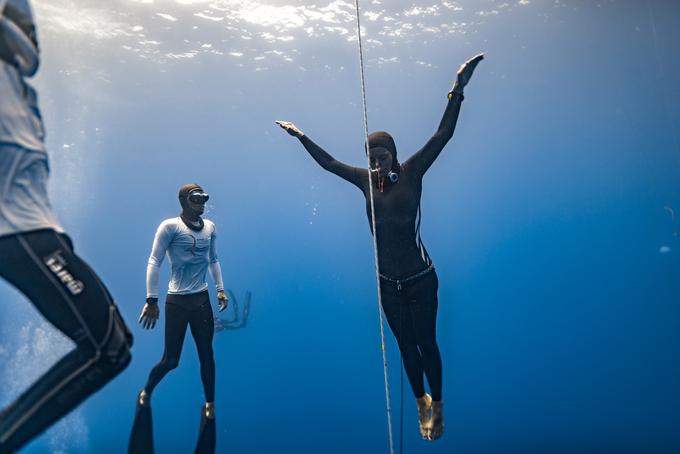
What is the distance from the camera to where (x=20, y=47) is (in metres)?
1.70

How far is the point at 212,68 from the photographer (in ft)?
59.8

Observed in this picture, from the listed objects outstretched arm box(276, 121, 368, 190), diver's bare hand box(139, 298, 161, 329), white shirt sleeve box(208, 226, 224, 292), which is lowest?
diver's bare hand box(139, 298, 161, 329)

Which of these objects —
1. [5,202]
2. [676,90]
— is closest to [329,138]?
[676,90]

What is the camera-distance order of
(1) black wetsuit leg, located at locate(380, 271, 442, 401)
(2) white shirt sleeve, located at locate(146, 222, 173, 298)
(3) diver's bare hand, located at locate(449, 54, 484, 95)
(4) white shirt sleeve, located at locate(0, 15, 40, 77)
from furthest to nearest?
(2) white shirt sleeve, located at locate(146, 222, 173, 298)
(1) black wetsuit leg, located at locate(380, 271, 442, 401)
(3) diver's bare hand, located at locate(449, 54, 484, 95)
(4) white shirt sleeve, located at locate(0, 15, 40, 77)

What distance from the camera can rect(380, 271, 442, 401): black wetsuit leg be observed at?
3916 millimetres

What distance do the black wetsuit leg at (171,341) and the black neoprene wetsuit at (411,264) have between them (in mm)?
2486

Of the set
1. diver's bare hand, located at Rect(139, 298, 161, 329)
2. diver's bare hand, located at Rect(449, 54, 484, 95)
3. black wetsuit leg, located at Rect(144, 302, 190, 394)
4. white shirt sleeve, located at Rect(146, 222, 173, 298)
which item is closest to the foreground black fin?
black wetsuit leg, located at Rect(144, 302, 190, 394)

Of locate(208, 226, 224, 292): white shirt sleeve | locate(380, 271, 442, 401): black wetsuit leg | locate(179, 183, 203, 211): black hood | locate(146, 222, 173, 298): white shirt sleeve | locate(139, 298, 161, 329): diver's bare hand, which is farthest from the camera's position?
locate(208, 226, 224, 292): white shirt sleeve

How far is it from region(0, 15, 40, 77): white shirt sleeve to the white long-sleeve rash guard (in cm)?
299

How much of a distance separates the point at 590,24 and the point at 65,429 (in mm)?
28087

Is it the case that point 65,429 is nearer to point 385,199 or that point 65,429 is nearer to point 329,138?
point 385,199

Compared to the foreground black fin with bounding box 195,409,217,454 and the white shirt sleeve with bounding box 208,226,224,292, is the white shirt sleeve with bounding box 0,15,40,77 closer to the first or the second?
the white shirt sleeve with bounding box 208,226,224,292

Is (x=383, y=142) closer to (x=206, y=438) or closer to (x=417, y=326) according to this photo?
(x=417, y=326)

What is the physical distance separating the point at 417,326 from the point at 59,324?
3051mm
